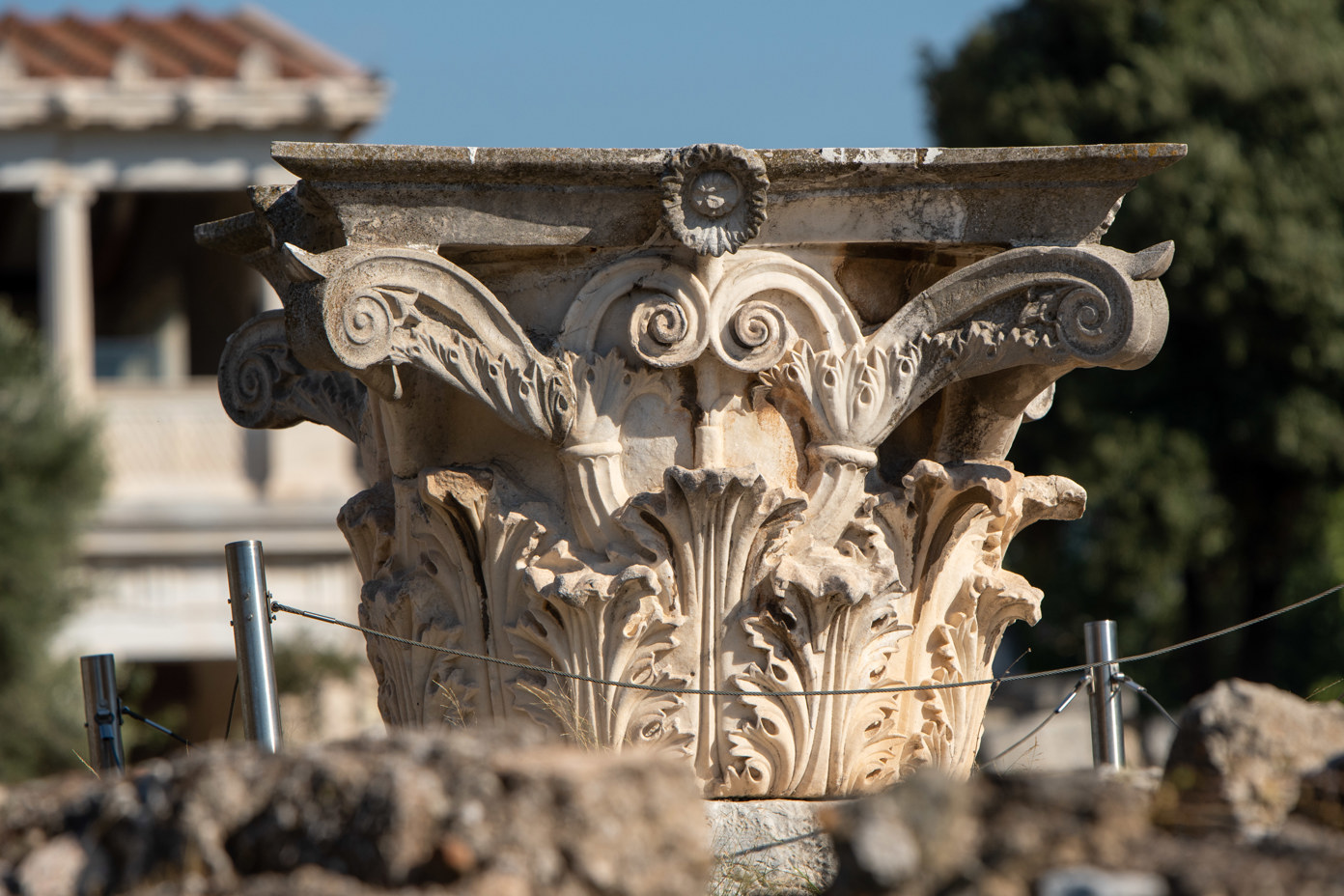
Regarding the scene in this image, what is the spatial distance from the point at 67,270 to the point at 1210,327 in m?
9.56

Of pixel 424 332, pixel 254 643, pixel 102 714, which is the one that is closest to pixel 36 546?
pixel 102 714

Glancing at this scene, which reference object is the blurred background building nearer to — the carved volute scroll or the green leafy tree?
the green leafy tree

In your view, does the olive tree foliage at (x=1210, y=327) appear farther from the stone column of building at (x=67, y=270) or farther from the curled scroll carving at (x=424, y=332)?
the curled scroll carving at (x=424, y=332)

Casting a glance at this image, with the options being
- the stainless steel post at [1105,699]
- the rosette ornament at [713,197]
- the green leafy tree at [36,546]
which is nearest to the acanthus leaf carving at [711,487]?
the rosette ornament at [713,197]

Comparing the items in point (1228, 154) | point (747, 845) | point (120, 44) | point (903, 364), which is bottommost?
point (747, 845)

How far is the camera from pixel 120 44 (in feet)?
48.9

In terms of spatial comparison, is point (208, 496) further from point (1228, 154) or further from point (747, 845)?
Answer: point (747, 845)

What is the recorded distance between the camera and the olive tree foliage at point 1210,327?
13.4 metres

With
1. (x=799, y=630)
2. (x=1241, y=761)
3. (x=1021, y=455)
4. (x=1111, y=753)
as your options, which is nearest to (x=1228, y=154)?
(x=1021, y=455)

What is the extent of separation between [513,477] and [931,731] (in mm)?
1162

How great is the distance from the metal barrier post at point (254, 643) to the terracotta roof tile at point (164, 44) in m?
11.0

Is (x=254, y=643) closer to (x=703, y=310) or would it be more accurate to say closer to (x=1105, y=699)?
(x=703, y=310)

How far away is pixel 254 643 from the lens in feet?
12.0

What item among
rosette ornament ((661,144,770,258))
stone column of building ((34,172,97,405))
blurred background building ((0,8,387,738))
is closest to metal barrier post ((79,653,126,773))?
rosette ornament ((661,144,770,258))
